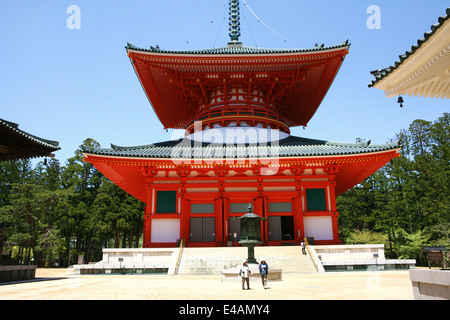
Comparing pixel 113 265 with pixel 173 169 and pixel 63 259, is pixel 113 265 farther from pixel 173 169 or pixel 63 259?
pixel 63 259

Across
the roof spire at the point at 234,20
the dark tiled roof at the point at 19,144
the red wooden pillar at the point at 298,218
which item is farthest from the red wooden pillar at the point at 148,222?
the roof spire at the point at 234,20

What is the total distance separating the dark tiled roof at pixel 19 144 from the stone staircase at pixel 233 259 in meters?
9.73

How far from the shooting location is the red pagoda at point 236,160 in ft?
68.8

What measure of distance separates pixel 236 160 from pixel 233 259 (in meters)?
6.04

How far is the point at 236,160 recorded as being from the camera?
811 inches

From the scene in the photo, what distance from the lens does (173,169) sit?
22297 mm

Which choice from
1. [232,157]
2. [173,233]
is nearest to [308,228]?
[232,157]

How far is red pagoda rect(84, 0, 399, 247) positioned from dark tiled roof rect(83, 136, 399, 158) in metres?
0.07

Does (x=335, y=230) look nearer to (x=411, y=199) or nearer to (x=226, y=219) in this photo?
(x=226, y=219)

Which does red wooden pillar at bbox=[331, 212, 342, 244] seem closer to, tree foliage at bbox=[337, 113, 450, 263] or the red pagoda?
the red pagoda

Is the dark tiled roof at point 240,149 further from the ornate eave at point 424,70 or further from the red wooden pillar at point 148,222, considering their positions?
the ornate eave at point 424,70

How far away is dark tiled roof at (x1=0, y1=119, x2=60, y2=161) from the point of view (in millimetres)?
15419
